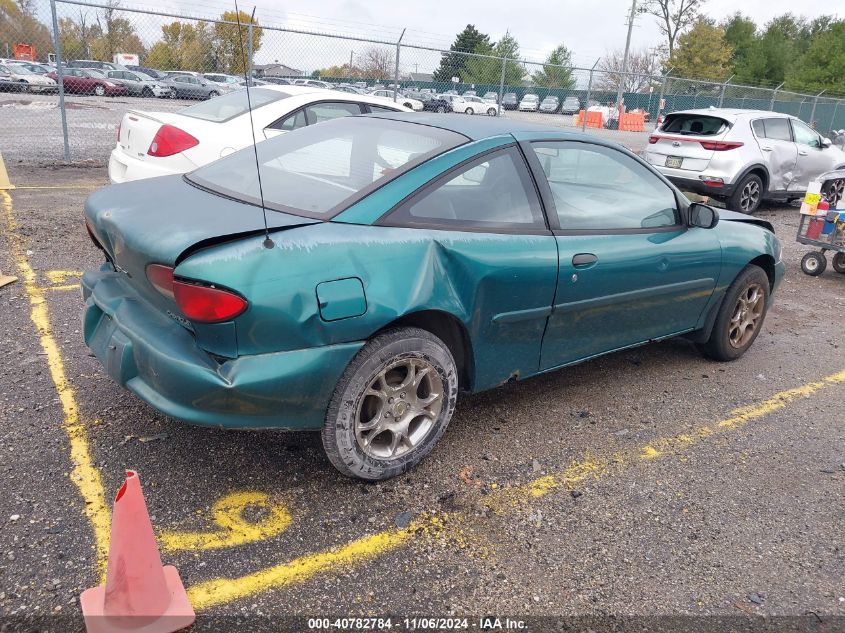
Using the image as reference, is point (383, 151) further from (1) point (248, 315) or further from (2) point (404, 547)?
(2) point (404, 547)

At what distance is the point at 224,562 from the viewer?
95.7 inches

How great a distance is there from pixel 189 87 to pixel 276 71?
8.79 meters

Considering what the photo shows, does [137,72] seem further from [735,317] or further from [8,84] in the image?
[735,317]

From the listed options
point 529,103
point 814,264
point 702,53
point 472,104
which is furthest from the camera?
point 702,53

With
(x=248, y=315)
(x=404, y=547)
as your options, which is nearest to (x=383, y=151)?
(x=248, y=315)

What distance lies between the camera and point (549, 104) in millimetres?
24922

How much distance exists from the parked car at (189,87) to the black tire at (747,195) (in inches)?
448

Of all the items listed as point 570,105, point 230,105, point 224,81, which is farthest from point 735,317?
point 570,105

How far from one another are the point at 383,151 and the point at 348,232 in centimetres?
74

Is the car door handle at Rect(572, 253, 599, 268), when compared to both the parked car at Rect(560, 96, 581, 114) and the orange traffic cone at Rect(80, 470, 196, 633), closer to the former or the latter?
the orange traffic cone at Rect(80, 470, 196, 633)

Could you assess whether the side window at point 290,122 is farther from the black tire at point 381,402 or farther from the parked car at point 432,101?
the parked car at point 432,101

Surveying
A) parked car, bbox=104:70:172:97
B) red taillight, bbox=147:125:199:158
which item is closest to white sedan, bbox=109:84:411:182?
red taillight, bbox=147:125:199:158

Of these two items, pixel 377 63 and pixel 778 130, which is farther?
pixel 377 63

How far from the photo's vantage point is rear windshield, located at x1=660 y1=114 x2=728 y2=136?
10367 millimetres
